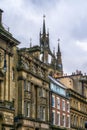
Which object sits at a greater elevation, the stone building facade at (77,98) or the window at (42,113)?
the stone building facade at (77,98)

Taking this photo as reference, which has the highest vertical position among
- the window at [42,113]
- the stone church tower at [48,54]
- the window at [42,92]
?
the stone church tower at [48,54]

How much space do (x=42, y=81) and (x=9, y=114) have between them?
53.3 feet

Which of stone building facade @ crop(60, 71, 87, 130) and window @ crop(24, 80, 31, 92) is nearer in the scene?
window @ crop(24, 80, 31, 92)

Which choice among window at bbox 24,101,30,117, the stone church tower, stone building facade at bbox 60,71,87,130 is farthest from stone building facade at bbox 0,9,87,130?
the stone church tower

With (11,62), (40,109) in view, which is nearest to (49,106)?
(40,109)

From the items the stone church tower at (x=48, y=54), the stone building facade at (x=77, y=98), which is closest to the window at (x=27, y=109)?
the stone building facade at (x=77, y=98)

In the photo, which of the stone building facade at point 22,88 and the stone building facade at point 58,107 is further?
the stone building facade at point 58,107

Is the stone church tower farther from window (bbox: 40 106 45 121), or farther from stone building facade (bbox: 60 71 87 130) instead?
window (bbox: 40 106 45 121)

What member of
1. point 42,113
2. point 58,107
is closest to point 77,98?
point 58,107

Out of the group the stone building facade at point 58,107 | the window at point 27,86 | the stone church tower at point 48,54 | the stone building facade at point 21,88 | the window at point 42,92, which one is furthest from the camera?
the stone church tower at point 48,54

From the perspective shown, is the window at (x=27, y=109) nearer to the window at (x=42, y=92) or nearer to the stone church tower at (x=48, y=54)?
the window at (x=42, y=92)

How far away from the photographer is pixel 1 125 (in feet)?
166

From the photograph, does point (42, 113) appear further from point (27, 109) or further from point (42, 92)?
point (27, 109)

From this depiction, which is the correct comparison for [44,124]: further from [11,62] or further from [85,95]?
[85,95]
